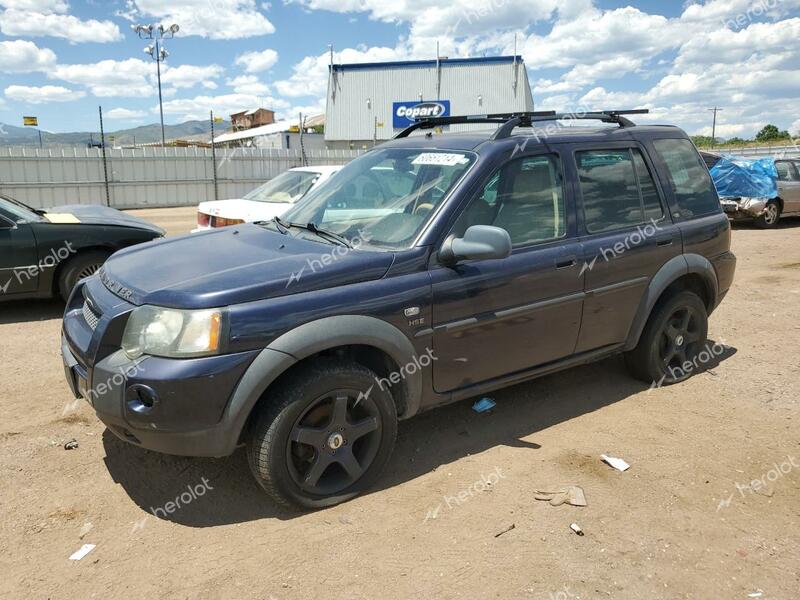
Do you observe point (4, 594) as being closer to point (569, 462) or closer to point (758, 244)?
point (569, 462)

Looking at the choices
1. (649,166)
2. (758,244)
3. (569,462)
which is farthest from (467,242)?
(758,244)

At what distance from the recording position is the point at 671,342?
509cm

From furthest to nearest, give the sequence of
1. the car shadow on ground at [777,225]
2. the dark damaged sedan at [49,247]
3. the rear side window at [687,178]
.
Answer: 1. the car shadow on ground at [777,225]
2. the dark damaged sedan at [49,247]
3. the rear side window at [687,178]

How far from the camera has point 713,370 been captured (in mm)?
5512

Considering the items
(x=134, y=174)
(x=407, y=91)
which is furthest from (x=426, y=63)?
(x=134, y=174)

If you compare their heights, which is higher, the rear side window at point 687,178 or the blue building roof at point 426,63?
the blue building roof at point 426,63

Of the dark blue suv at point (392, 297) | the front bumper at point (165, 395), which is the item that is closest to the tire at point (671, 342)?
the dark blue suv at point (392, 297)

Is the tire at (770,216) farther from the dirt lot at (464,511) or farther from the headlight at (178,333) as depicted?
the headlight at (178,333)

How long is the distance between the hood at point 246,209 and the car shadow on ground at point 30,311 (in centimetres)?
234

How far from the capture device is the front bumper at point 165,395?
2.96 m

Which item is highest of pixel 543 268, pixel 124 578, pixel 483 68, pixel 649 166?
pixel 483 68

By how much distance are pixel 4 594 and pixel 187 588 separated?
76cm

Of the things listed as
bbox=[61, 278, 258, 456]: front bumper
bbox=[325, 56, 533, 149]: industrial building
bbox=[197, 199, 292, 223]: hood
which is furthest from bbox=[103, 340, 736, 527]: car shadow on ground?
bbox=[325, 56, 533, 149]: industrial building

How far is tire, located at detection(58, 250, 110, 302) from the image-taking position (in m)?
7.10
